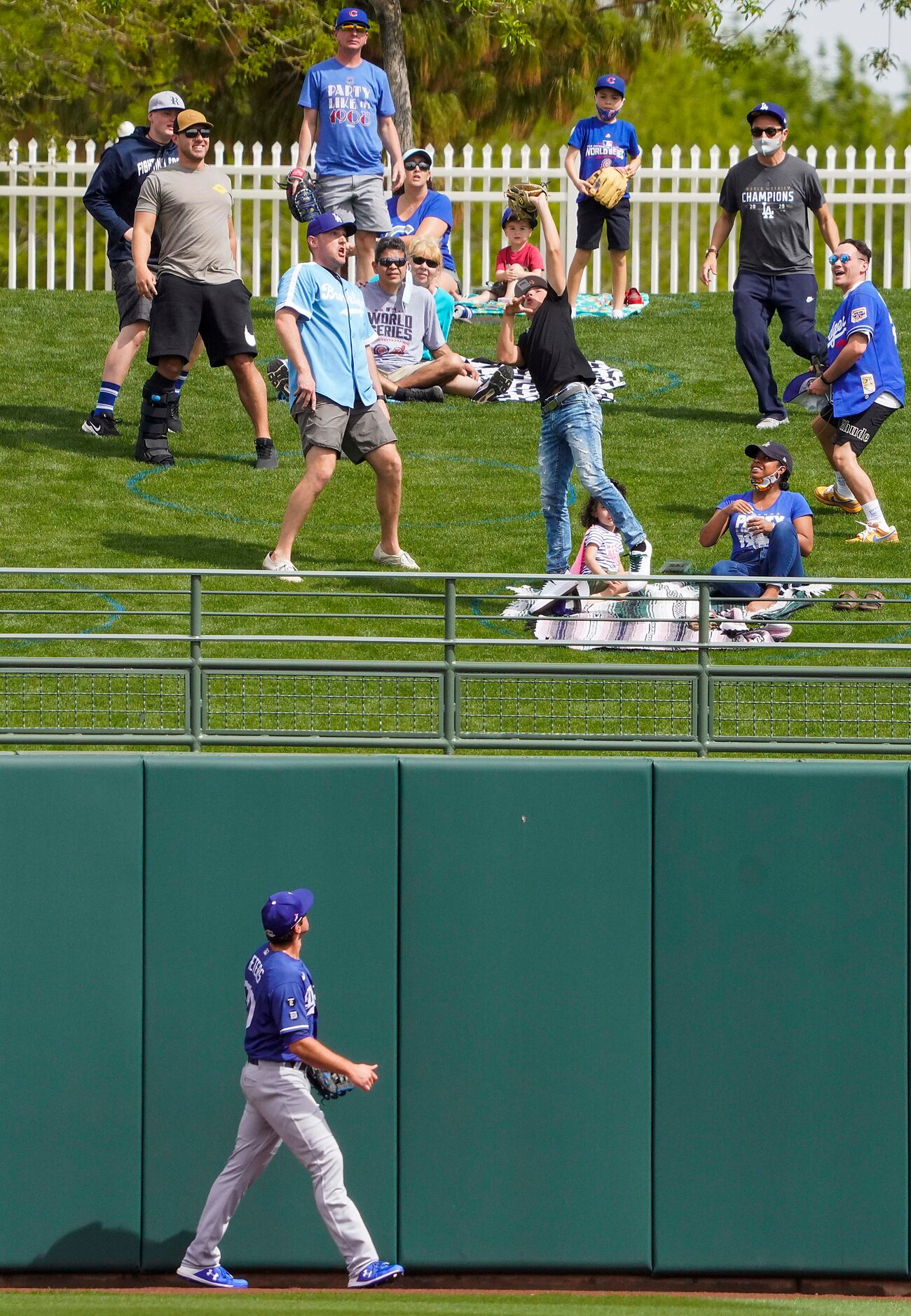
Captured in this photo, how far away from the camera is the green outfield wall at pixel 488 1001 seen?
7.70 metres

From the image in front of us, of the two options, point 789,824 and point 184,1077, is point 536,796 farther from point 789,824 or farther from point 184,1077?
point 184,1077

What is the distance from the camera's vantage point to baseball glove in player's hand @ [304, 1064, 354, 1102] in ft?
23.8

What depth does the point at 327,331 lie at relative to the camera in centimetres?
1067

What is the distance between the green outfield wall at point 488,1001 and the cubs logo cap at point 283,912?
0.55 meters

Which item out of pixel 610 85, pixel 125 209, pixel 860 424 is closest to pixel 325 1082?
pixel 860 424

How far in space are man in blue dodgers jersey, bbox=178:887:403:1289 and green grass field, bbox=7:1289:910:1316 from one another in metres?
0.18

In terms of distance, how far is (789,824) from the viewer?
25.5ft

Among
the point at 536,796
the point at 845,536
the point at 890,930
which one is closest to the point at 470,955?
the point at 536,796

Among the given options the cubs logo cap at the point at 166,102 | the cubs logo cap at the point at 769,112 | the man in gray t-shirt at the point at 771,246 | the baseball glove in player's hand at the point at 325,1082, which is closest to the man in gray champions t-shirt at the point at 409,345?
the cubs logo cap at the point at 166,102

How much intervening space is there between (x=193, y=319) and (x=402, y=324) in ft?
5.94

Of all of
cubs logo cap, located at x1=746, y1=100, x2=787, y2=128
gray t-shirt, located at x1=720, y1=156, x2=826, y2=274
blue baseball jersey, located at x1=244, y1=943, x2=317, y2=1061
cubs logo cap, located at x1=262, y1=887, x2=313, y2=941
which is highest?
cubs logo cap, located at x1=746, y1=100, x2=787, y2=128

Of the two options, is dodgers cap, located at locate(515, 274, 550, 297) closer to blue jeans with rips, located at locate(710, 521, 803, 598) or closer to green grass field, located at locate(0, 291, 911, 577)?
green grass field, located at locate(0, 291, 911, 577)

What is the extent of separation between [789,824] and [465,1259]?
2.24m

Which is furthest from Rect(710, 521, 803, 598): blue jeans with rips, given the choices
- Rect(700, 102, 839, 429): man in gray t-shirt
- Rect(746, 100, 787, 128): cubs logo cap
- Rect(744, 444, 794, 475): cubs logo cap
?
Rect(746, 100, 787, 128): cubs logo cap
